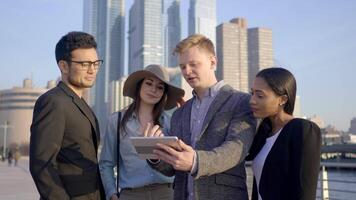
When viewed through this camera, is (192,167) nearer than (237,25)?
Yes

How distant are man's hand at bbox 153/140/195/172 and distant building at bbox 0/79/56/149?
244ft

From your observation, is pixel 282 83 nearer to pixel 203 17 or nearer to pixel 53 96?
pixel 53 96

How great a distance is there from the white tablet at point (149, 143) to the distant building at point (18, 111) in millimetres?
74326

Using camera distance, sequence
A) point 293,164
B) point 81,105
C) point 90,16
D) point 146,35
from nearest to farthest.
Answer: point 293,164, point 81,105, point 146,35, point 90,16

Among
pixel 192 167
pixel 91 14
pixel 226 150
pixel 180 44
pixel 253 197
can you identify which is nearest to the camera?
pixel 192 167

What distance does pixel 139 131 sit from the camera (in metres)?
2.62

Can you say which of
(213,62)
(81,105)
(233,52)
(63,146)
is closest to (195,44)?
(213,62)

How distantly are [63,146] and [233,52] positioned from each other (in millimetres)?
118912

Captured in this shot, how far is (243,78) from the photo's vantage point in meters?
117

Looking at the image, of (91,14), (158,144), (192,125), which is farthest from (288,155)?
(91,14)

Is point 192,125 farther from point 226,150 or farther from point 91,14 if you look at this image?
point 91,14

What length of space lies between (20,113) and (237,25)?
232 feet

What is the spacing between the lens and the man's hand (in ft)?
4.67

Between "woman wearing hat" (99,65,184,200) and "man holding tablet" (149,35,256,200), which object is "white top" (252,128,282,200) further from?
"woman wearing hat" (99,65,184,200)
